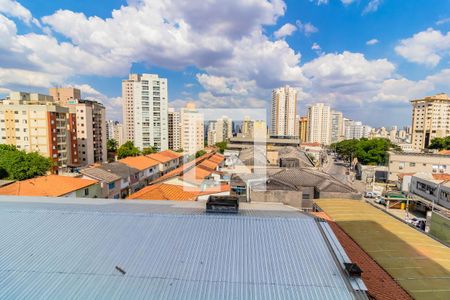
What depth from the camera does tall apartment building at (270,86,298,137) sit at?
9800 centimetres

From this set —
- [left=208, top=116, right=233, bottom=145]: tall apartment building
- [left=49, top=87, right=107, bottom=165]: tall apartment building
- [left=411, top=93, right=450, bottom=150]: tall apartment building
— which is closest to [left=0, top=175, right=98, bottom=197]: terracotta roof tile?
[left=49, top=87, right=107, bottom=165]: tall apartment building

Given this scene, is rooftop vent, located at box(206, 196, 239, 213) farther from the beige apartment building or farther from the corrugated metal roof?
the beige apartment building

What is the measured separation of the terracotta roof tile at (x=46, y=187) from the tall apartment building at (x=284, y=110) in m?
86.5

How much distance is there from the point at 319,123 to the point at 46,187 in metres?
109

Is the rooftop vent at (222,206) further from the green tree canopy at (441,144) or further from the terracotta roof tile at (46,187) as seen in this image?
the green tree canopy at (441,144)

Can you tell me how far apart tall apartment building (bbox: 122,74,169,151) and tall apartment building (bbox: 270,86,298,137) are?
49.5 metres

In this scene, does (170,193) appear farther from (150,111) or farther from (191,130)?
(150,111)

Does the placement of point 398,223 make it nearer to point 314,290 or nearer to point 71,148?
point 314,290

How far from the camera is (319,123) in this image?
109000 millimetres

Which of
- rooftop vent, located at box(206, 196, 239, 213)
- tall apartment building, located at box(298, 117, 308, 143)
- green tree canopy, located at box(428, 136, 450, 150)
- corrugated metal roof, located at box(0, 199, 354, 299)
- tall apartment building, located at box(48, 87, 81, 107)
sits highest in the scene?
tall apartment building, located at box(48, 87, 81, 107)

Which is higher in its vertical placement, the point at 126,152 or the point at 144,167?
the point at 126,152

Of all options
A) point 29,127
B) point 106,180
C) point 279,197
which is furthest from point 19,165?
point 279,197

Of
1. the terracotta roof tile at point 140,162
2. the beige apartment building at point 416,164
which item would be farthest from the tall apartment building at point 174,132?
the beige apartment building at point 416,164

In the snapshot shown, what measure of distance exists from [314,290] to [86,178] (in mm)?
22643
